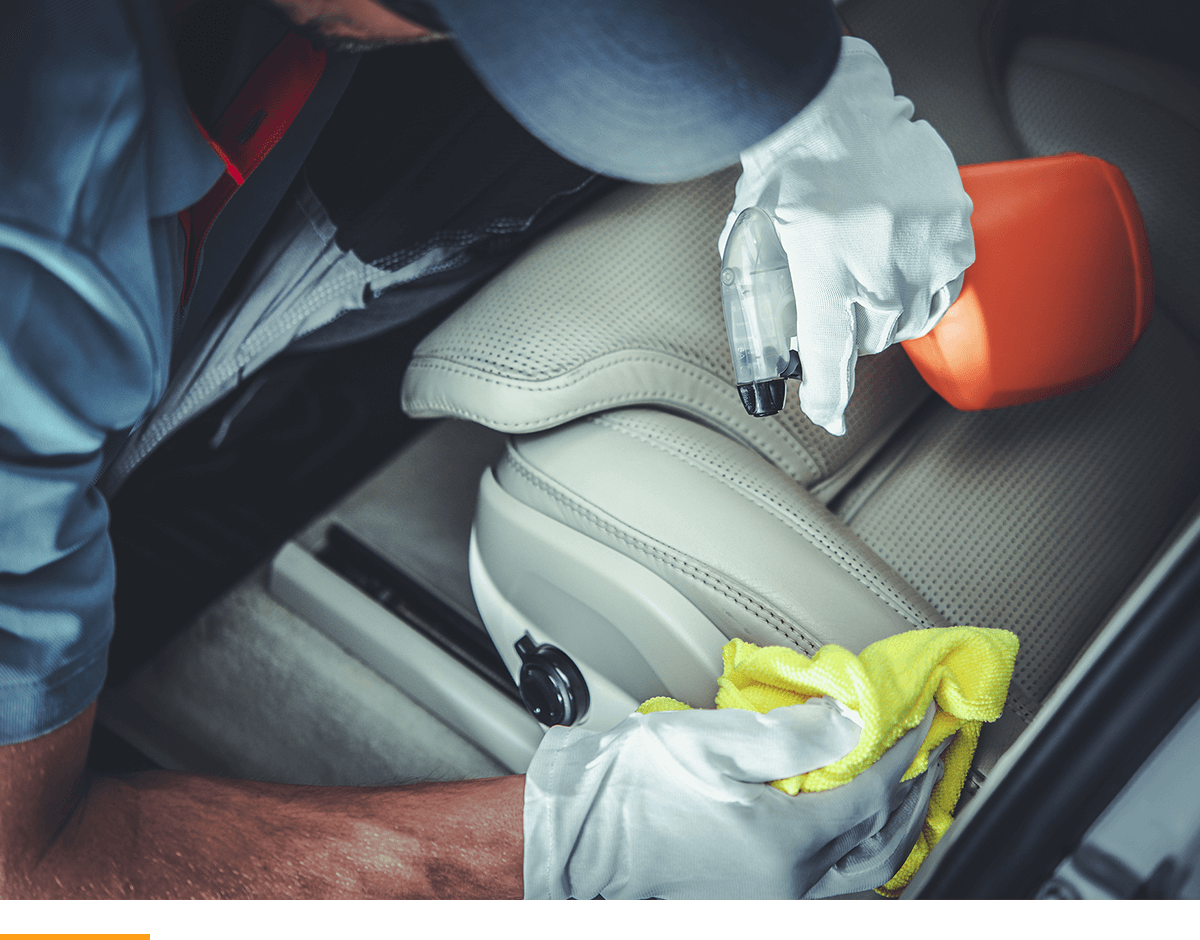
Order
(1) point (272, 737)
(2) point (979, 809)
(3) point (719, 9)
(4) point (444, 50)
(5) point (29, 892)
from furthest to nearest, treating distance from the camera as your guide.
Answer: (1) point (272, 737) → (4) point (444, 50) → (5) point (29, 892) → (3) point (719, 9) → (2) point (979, 809)

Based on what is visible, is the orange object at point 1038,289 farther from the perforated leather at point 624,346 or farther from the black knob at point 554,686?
the black knob at point 554,686

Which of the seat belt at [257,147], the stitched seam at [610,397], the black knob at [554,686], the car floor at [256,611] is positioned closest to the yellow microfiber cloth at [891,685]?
the black knob at [554,686]

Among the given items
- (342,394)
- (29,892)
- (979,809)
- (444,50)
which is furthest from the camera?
(342,394)

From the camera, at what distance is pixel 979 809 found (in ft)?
1.31

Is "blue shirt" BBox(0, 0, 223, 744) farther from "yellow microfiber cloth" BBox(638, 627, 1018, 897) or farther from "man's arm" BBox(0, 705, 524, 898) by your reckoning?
"yellow microfiber cloth" BBox(638, 627, 1018, 897)

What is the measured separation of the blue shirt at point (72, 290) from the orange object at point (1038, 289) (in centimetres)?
73

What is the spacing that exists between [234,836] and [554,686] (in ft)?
1.03

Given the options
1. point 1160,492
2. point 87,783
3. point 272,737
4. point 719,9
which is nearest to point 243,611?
point 272,737

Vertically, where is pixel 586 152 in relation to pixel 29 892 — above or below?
above

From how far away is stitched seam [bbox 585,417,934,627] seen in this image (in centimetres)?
73

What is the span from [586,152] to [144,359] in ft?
1.33

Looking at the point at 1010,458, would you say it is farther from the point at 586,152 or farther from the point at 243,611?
the point at 243,611

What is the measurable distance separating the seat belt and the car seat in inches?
8.9

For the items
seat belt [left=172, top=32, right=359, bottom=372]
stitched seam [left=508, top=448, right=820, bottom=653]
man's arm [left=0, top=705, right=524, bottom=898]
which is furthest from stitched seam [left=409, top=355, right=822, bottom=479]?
man's arm [left=0, top=705, right=524, bottom=898]
